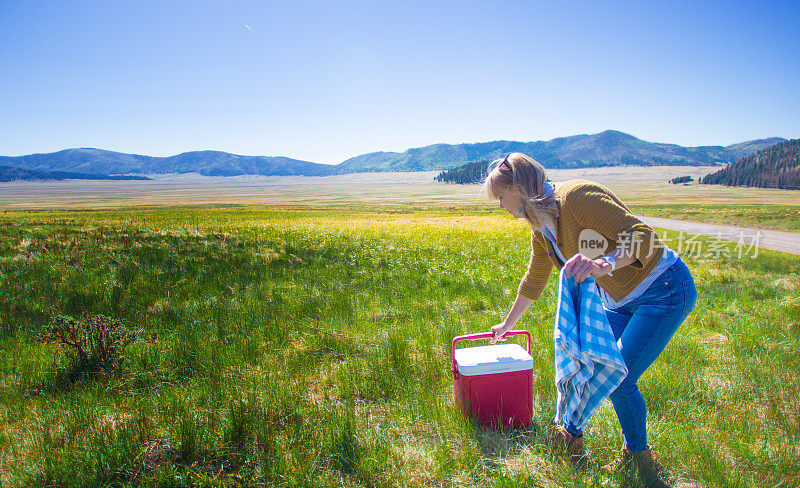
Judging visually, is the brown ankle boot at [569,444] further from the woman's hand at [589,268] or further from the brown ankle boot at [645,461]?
the woman's hand at [589,268]

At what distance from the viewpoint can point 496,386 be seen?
3.06m

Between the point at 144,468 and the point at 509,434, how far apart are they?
267 centimetres

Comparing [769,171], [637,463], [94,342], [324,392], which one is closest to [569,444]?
[637,463]

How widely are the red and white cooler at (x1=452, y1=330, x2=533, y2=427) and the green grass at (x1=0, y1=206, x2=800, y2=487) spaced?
0.40 feet

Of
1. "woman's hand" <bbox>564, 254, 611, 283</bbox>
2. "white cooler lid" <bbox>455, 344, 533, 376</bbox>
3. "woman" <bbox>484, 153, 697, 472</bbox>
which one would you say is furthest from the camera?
"white cooler lid" <bbox>455, 344, 533, 376</bbox>

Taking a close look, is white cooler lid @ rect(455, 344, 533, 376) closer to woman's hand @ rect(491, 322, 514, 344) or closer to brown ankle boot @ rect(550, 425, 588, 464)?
woman's hand @ rect(491, 322, 514, 344)

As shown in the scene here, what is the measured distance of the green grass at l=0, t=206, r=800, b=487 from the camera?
264 cm

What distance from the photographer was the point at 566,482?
8.09 ft

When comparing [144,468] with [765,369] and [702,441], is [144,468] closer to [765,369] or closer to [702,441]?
[702,441]

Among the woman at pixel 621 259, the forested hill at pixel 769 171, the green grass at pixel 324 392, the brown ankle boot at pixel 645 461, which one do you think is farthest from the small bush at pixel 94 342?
the forested hill at pixel 769 171

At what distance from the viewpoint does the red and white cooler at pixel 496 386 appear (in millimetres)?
3025

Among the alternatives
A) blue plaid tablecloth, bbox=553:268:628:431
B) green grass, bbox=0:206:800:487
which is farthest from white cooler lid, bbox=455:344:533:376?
green grass, bbox=0:206:800:487

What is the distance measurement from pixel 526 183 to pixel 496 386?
1644mm

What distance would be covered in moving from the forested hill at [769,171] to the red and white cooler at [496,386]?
6273 inches
